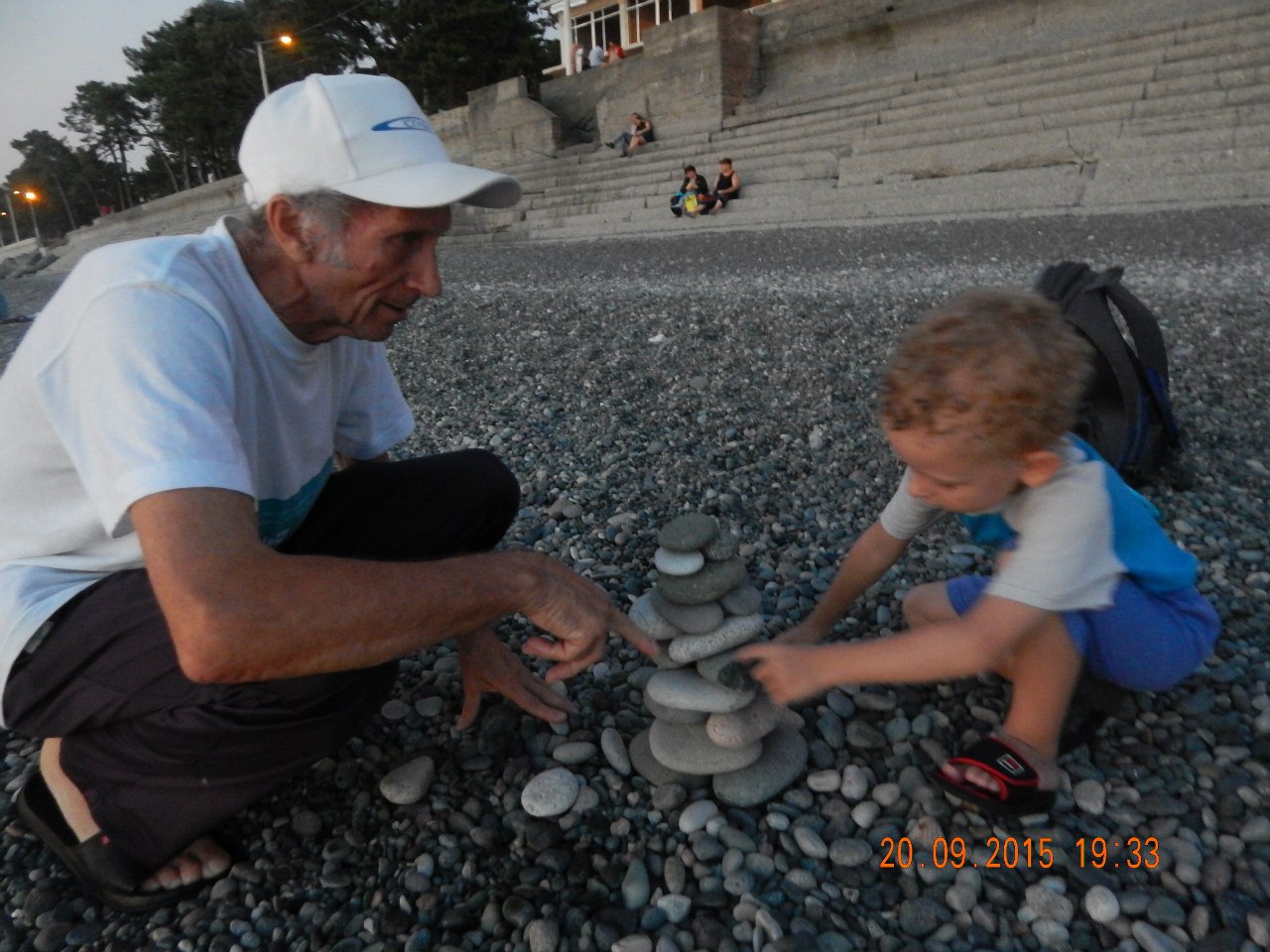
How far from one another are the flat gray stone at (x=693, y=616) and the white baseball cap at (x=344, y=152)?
1.05 meters

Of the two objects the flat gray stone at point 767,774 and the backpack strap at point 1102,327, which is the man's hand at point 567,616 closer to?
the flat gray stone at point 767,774

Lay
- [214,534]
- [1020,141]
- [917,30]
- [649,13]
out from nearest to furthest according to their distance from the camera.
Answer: [214,534], [1020,141], [917,30], [649,13]

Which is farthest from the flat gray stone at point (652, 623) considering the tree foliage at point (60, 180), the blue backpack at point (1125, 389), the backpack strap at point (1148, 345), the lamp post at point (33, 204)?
the tree foliage at point (60, 180)

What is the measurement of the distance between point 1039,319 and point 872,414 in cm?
278

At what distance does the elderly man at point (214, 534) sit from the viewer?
1438mm

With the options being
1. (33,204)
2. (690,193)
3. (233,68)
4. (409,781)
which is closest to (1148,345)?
(409,781)

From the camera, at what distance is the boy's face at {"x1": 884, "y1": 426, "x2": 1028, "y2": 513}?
172 cm

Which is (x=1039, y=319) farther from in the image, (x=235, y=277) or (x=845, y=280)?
(x=845, y=280)

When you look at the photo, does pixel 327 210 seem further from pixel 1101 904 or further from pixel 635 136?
pixel 635 136

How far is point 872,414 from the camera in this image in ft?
14.8

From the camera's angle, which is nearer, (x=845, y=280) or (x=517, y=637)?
(x=517, y=637)

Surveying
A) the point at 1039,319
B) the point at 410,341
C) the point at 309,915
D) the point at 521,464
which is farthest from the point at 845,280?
the point at 309,915

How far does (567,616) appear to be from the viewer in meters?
1.80
